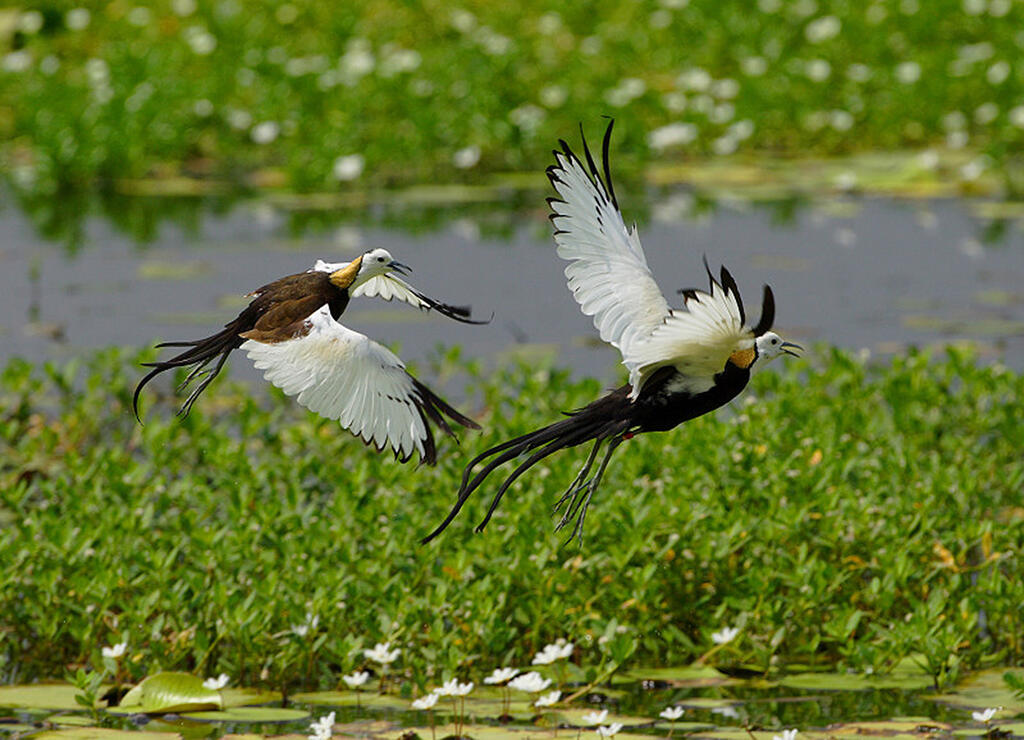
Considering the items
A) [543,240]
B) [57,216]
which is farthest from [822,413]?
[57,216]

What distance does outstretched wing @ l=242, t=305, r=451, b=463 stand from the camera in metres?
2.62

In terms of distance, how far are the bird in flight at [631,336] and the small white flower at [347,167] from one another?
34.3 ft

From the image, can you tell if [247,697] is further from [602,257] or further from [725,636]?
[602,257]

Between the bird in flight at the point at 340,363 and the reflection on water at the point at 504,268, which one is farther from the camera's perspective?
the reflection on water at the point at 504,268

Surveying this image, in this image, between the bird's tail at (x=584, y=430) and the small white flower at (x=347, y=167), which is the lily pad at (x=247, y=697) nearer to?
the bird's tail at (x=584, y=430)

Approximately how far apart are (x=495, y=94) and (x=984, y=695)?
969 centimetres

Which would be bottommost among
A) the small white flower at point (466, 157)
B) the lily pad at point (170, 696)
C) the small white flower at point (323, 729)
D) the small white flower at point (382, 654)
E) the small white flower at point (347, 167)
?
the small white flower at point (323, 729)

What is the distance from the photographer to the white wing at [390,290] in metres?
2.84

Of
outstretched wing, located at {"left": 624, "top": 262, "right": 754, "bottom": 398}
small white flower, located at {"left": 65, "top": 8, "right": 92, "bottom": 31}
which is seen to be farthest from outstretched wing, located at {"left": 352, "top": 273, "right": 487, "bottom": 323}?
small white flower, located at {"left": 65, "top": 8, "right": 92, "bottom": 31}

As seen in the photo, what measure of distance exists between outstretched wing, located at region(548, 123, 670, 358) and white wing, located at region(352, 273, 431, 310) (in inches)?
9.3

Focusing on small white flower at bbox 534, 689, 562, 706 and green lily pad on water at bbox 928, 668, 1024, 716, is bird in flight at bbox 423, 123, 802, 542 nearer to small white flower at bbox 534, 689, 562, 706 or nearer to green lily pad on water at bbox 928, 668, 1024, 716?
small white flower at bbox 534, 689, 562, 706

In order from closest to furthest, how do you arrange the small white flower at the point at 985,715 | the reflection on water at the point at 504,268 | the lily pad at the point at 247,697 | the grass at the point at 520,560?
1. the small white flower at the point at 985,715
2. the lily pad at the point at 247,697
3. the grass at the point at 520,560
4. the reflection on water at the point at 504,268

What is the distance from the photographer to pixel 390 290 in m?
3.03

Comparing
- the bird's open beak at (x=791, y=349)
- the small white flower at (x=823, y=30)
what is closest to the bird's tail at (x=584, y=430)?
the bird's open beak at (x=791, y=349)
